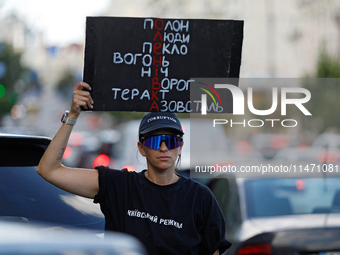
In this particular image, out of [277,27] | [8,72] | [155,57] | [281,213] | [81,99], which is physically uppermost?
[277,27]

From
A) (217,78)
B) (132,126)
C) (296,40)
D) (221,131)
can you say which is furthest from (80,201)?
(296,40)

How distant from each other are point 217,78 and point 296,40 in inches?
2519

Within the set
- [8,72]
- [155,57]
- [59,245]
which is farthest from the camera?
[8,72]

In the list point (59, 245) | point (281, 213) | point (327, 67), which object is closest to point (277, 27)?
point (327, 67)

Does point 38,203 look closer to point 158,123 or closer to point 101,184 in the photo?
point 101,184

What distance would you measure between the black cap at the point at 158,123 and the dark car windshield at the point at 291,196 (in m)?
2.50

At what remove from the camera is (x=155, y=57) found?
3635 millimetres

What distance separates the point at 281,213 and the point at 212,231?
2.50 meters

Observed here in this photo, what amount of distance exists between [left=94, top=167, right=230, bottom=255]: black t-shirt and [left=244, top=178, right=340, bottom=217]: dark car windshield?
2470 mm

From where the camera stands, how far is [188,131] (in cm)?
1157

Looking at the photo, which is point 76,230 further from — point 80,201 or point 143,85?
point 143,85

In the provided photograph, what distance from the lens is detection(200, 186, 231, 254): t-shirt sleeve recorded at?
3.06 m

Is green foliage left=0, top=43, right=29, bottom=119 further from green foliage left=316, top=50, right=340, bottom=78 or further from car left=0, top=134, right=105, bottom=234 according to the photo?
car left=0, top=134, right=105, bottom=234

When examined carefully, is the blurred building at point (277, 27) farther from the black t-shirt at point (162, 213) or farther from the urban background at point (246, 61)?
the black t-shirt at point (162, 213)
